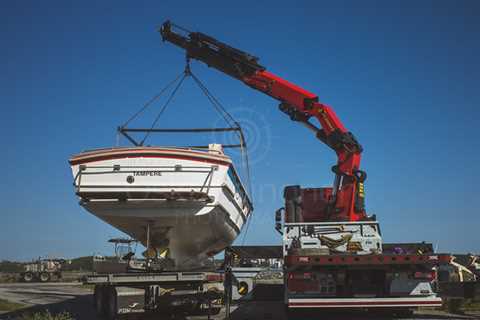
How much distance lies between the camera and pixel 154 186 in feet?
27.7

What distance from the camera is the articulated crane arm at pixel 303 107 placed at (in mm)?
10555

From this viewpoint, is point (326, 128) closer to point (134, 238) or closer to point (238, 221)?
point (238, 221)

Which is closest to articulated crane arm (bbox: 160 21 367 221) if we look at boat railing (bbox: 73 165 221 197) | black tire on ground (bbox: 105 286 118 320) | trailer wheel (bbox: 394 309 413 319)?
trailer wheel (bbox: 394 309 413 319)

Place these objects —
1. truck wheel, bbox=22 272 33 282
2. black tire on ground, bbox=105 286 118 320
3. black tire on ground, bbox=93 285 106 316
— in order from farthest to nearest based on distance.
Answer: truck wheel, bbox=22 272 33 282 < black tire on ground, bbox=93 285 106 316 < black tire on ground, bbox=105 286 118 320

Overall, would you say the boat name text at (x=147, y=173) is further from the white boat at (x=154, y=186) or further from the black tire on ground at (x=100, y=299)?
the black tire on ground at (x=100, y=299)

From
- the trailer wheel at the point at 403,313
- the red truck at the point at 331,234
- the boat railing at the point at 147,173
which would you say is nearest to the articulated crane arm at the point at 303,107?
the red truck at the point at 331,234

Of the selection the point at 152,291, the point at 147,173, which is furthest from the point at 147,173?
the point at 152,291

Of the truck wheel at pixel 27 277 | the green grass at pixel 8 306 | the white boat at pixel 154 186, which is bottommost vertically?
the green grass at pixel 8 306

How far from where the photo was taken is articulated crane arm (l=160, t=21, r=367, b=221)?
10555 mm

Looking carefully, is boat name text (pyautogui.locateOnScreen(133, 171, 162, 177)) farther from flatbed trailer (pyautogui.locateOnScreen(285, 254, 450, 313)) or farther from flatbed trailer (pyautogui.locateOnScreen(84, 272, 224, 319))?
flatbed trailer (pyautogui.locateOnScreen(285, 254, 450, 313))

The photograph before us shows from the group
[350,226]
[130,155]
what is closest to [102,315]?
[130,155]

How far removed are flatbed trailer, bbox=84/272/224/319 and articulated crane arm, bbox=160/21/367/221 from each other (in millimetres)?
3398

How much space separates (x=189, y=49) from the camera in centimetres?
1233

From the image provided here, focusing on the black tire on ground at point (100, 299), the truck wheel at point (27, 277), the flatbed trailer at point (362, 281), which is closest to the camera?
the flatbed trailer at point (362, 281)
